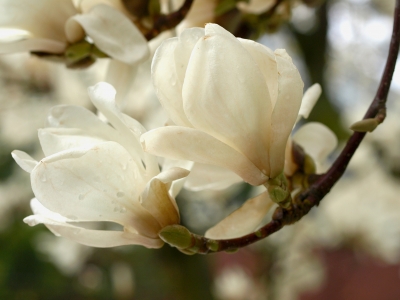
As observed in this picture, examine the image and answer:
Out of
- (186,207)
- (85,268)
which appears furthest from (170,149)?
(85,268)

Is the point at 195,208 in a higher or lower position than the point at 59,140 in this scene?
lower

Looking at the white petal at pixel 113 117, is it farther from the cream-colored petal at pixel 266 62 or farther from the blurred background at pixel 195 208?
the blurred background at pixel 195 208

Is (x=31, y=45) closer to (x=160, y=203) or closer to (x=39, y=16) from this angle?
(x=39, y=16)

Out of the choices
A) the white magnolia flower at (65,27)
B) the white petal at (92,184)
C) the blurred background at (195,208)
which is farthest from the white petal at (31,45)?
the blurred background at (195,208)

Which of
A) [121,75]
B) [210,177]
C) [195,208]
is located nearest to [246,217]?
[210,177]

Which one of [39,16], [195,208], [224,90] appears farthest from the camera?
[195,208]

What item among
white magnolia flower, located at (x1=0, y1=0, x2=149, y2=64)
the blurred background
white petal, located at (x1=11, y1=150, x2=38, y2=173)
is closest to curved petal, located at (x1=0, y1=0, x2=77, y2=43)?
white magnolia flower, located at (x1=0, y1=0, x2=149, y2=64)
